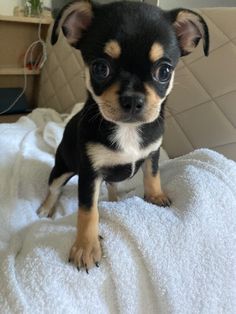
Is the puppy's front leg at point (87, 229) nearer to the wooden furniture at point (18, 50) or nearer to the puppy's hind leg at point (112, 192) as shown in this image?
the puppy's hind leg at point (112, 192)

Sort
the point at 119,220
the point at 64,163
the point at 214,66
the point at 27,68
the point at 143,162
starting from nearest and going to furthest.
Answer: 1. the point at 119,220
2. the point at 143,162
3. the point at 64,163
4. the point at 214,66
5. the point at 27,68

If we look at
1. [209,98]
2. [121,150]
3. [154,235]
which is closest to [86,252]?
[154,235]

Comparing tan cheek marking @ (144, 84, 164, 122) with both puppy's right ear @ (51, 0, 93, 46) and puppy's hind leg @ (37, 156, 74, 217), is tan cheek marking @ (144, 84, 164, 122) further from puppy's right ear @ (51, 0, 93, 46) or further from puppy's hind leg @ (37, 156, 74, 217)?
puppy's hind leg @ (37, 156, 74, 217)

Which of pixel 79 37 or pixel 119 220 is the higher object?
pixel 79 37

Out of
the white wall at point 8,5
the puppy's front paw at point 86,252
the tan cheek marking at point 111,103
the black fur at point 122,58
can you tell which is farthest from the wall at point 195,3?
the puppy's front paw at point 86,252

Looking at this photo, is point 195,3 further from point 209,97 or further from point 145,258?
point 145,258

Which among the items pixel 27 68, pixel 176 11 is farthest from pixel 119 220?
pixel 27 68

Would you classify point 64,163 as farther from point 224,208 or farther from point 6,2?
point 6,2

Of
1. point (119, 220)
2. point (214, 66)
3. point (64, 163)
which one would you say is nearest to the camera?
point (119, 220)
